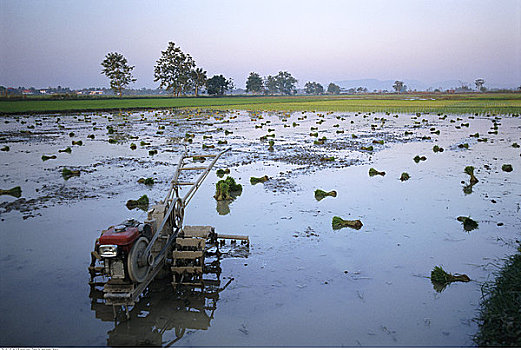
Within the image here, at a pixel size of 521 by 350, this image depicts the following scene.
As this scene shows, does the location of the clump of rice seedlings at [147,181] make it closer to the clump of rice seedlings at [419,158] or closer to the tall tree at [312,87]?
the clump of rice seedlings at [419,158]

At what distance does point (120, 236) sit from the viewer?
16.2 ft

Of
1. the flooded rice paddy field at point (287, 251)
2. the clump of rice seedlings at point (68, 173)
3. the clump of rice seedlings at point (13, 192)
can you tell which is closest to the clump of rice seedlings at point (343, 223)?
the flooded rice paddy field at point (287, 251)

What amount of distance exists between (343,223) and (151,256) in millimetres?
4877

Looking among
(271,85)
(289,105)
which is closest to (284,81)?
(271,85)

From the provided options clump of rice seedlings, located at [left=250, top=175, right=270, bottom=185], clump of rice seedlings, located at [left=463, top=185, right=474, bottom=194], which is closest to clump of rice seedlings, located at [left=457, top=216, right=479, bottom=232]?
clump of rice seedlings, located at [left=463, top=185, right=474, bottom=194]

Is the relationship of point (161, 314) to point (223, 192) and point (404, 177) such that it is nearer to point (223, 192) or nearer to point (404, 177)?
point (223, 192)

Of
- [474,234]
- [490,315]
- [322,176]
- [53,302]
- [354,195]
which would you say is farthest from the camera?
[322,176]

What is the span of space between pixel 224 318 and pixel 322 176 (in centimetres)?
932

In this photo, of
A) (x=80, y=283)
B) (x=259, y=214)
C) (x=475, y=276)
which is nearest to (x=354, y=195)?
(x=259, y=214)

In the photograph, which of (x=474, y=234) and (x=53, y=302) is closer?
(x=53, y=302)

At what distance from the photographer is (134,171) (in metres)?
14.8

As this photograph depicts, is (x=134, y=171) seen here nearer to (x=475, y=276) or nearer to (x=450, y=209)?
(x=450, y=209)

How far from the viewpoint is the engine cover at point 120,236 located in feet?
16.2

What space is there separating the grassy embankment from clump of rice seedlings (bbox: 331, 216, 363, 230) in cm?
314
